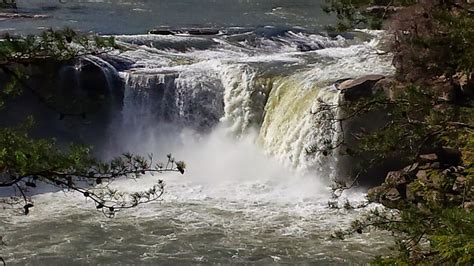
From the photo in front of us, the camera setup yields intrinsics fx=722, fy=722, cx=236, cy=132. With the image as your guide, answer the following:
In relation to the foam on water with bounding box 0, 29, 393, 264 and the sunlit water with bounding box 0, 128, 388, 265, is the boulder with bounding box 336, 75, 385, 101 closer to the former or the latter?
the foam on water with bounding box 0, 29, 393, 264

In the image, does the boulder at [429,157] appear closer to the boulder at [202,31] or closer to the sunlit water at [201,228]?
the sunlit water at [201,228]

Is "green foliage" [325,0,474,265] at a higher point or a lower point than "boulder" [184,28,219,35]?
higher

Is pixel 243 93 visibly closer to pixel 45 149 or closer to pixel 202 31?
pixel 202 31

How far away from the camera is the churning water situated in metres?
9.30

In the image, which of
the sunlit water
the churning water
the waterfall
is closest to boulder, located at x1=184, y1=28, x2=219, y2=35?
the churning water

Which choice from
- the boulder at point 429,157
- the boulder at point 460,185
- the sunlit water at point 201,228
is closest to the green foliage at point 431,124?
the boulder at point 460,185

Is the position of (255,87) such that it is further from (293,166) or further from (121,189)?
(121,189)

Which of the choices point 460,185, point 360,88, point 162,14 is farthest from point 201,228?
point 162,14

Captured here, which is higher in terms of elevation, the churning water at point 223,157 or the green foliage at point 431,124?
the green foliage at point 431,124

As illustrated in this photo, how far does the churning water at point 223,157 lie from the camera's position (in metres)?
9.30

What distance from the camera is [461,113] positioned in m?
4.98

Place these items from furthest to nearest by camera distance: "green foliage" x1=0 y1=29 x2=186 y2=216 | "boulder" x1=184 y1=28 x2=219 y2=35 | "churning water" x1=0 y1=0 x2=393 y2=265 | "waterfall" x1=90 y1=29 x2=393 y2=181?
"boulder" x1=184 y1=28 x2=219 y2=35 → "waterfall" x1=90 y1=29 x2=393 y2=181 → "churning water" x1=0 y1=0 x2=393 y2=265 → "green foliage" x1=0 y1=29 x2=186 y2=216

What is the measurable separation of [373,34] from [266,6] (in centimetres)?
946

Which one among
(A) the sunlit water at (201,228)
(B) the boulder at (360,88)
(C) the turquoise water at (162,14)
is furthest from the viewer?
(C) the turquoise water at (162,14)
